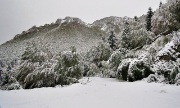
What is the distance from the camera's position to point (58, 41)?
41625 mm

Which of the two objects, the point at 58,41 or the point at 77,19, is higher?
the point at 77,19

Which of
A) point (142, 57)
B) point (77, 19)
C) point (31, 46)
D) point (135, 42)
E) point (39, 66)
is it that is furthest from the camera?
point (77, 19)

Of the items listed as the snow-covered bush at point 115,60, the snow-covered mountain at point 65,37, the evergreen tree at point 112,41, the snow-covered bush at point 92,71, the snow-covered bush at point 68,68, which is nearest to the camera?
the snow-covered bush at point 68,68

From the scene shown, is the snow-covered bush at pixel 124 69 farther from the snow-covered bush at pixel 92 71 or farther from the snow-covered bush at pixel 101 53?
the snow-covered bush at pixel 101 53

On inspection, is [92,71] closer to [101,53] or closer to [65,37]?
[101,53]

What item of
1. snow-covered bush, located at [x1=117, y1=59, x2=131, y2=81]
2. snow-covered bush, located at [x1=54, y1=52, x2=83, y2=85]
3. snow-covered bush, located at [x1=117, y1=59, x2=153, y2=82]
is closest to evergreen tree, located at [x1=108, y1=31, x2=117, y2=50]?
snow-covered bush, located at [x1=54, y1=52, x2=83, y2=85]

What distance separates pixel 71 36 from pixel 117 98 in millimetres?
40464

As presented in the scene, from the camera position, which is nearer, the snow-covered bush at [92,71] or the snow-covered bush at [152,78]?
the snow-covered bush at [152,78]

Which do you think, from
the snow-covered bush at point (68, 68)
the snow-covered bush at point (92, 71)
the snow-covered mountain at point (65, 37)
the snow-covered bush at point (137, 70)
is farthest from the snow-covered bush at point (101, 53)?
the snow-covered mountain at point (65, 37)

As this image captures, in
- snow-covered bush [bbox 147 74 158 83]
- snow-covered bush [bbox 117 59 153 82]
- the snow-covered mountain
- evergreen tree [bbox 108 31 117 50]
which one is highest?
the snow-covered mountain

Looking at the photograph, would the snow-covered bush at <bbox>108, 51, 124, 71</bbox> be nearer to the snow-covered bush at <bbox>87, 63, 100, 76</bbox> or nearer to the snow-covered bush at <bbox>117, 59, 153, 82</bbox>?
the snow-covered bush at <bbox>87, 63, 100, 76</bbox>

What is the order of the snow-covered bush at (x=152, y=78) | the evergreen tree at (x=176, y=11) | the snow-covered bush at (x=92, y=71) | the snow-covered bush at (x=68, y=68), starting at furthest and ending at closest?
the snow-covered bush at (x=92, y=71) < the evergreen tree at (x=176, y=11) < the snow-covered bush at (x=68, y=68) < the snow-covered bush at (x=152, y=78)

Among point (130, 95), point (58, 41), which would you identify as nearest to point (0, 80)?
point (130, 95)

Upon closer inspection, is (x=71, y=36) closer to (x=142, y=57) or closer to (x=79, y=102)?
(x=142, y=57)
